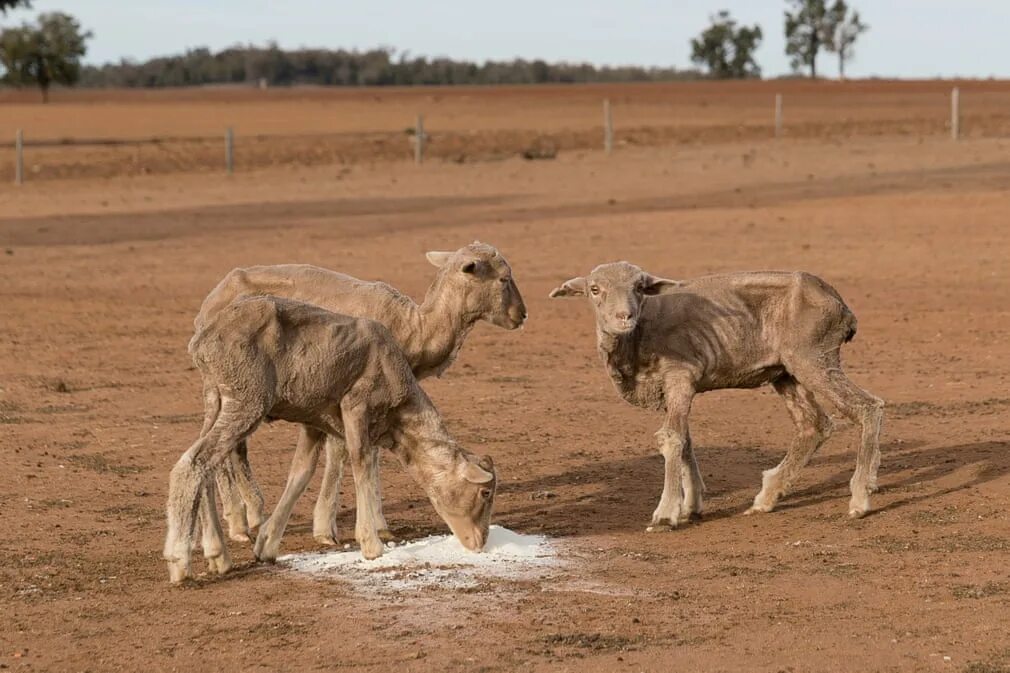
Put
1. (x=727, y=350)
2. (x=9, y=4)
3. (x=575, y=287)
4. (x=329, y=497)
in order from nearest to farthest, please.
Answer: (x=329, y=497), (x=575, y=287), (x=727, y=350), (x=9, y=4)

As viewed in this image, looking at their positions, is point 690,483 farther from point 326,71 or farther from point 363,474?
point 326,71

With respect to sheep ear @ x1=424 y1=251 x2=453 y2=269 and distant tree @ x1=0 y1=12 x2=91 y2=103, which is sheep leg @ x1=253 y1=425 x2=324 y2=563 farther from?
distant tree @ x1=0 y1=12 x2=91 y2=103

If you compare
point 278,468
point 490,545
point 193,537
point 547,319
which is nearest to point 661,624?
point 490,545

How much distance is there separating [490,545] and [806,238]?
17.4 m

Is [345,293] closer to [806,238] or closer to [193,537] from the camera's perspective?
[193,537]

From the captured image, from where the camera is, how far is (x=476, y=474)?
1003 centimetres

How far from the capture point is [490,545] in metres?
10.4

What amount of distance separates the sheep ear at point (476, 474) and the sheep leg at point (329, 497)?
113 centimetres

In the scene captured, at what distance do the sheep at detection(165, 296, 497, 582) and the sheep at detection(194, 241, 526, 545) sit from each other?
0.64 m

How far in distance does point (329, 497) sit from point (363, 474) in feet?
2.76

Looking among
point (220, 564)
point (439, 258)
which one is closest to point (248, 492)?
point (220, 564)

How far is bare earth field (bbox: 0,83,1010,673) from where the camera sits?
8.77 metres

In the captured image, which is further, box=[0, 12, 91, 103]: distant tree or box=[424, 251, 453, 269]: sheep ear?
box=[0, 12, 91, 103]: distant tree

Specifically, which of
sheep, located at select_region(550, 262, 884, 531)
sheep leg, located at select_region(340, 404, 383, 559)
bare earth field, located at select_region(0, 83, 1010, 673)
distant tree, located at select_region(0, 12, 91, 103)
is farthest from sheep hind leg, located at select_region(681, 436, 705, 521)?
distant tree, located at select_region(0, 12, 91, 103)
